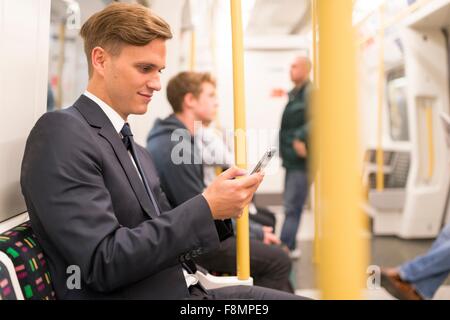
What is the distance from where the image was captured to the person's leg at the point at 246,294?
111 centimetres

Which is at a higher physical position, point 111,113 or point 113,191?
point 111,113

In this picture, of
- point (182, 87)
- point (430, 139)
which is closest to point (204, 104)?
point (182, 87)

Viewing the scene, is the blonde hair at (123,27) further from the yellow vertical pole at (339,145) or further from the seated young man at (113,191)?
the yellow vertical pole at (339,145)

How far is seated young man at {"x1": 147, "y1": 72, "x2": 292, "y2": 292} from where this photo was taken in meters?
1.69

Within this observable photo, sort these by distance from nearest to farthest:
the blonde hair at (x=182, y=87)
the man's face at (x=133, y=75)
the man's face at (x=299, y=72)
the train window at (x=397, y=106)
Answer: the man's face at (x=133, y=75) < the blonde hair at (x=182, y=87) < the man's face at (x=299, y=72) < the train window at (x=397, y=106)

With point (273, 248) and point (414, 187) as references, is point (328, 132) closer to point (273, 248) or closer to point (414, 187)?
point (273, 248)

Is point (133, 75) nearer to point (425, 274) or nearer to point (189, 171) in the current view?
point (189, 171)

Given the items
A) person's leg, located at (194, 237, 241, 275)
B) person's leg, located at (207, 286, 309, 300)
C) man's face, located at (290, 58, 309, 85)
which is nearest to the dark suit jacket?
person's leg, located at (207, 286, 309, 300)

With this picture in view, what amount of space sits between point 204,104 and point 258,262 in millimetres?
795

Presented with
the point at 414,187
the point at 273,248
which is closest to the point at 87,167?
the point at 273,248

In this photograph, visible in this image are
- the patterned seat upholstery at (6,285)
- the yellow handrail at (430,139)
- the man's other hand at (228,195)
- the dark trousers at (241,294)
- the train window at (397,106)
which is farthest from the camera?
the train window at (397,106)

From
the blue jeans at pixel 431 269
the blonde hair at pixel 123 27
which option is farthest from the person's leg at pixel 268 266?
the blonde hair at pixel 123 27

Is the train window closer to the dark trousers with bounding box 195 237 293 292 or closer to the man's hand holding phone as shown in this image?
the dark trousers with bounding box 195 237 293 292

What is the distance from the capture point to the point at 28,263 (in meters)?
0.84
